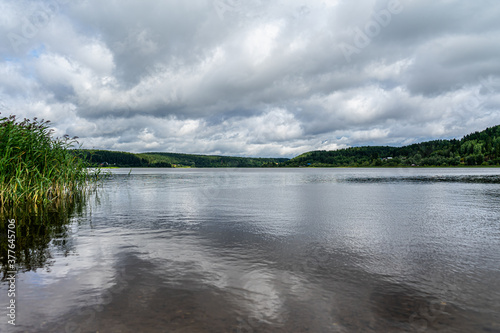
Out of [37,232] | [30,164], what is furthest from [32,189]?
[37,232]

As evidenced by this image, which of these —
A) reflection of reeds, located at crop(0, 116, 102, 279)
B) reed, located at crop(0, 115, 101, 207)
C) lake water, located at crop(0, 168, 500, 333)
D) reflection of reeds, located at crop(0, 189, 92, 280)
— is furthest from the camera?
reed, located at crop(0, 115, 101, 207)

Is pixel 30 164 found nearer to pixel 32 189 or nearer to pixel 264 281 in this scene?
pixel 32 189

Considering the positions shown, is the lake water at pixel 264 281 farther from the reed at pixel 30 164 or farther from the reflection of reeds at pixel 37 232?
the reed at pixel 30 164

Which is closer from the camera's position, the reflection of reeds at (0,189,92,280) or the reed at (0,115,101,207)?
the reflection of reeds at (0,189,92,280)

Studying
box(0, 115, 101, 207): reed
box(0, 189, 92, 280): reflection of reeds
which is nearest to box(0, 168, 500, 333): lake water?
box(0, 189, 92, 280): reflection of reeds

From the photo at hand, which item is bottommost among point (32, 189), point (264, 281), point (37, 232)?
point (264, 281)

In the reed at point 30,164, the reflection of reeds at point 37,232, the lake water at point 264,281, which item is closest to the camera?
the lake water at point 264,281

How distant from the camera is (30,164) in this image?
944 inches

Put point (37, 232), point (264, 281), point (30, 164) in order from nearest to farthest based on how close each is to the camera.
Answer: point (264, 281), point (37, 232), point (30, 164)

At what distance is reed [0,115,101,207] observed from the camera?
2161 centimetres

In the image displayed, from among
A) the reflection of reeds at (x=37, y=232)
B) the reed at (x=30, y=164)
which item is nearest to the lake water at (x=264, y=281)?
the reflection of reeds at (x=37, y=232)

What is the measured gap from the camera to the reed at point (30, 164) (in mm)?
21609

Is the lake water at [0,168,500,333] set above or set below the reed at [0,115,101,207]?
below

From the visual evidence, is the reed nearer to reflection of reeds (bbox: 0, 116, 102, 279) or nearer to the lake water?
reflection of reeds (bbox: 0, 116, 102, 279)
